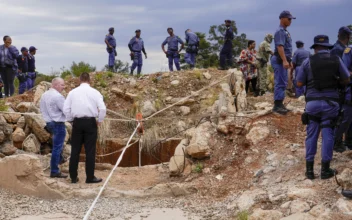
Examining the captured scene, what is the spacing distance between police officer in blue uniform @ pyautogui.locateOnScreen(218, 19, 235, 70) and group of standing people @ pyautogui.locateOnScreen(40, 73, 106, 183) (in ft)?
24.8

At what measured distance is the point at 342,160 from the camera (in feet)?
23.1

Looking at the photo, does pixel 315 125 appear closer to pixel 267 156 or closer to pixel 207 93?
pixel 267 156

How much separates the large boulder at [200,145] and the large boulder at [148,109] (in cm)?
535

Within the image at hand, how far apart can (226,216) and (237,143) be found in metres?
2.30

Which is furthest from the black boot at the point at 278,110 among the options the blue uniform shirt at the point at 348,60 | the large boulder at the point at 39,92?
the large boulder at the point at 39,92

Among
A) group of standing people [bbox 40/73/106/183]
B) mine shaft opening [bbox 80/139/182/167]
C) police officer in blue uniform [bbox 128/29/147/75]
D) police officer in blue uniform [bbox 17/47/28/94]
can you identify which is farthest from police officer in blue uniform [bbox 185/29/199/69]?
group of standing people [bbox 40/73/106/183]

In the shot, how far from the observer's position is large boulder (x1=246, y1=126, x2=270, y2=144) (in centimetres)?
851

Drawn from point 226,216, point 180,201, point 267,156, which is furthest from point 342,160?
point 180,201

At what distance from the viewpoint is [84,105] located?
789 centimetres

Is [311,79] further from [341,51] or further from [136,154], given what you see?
[136,154]

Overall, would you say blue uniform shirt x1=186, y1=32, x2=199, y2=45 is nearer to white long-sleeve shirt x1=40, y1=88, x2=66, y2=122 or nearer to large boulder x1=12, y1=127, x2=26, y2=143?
large boulder x1=12, y1=127, x2=26, y2=143

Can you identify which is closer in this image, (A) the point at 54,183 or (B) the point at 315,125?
(B) the point at 315,125

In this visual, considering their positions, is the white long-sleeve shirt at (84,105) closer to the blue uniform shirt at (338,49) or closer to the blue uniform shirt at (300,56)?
the blue uniform shirt at (338,49)

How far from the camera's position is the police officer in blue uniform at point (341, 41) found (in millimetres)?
7195
